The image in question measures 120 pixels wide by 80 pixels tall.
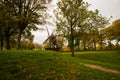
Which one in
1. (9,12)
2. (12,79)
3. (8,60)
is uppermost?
(9,12)

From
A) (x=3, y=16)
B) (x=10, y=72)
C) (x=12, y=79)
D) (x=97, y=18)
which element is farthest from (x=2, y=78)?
(x=97, y=18)

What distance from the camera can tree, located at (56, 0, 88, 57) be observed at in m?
42.5

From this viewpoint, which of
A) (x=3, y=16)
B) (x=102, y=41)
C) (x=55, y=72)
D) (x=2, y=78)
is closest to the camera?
(x=2, y=78)

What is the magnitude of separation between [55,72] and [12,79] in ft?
12.2

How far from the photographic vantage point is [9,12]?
36562 millimetres

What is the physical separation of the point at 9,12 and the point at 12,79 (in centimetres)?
2730

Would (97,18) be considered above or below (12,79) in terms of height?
above

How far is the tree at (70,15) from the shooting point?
139 ft

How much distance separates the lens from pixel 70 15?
1681 inches

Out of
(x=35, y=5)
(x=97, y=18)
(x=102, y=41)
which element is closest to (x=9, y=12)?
(x=35, y=5)

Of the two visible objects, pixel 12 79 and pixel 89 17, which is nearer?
pixel 12 79

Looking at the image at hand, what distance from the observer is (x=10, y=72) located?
12445mm

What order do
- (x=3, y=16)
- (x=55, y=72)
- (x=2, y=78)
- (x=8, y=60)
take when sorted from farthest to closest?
(x=3, y=16), (x=8, y=60), (x=55, y=72), (x=2, y=78)

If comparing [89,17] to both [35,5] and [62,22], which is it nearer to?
[62,22]
